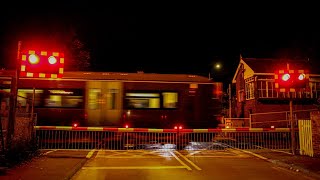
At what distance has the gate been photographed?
1306cm

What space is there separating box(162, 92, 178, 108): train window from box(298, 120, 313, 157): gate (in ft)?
20.7

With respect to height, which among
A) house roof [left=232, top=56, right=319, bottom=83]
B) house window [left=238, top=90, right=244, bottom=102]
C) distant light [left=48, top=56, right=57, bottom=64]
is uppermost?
house roof [left=232, top=56, right=319, bottom=83]

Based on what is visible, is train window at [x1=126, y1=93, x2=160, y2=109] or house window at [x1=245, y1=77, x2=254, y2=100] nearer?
train window at [x1=126, y1=93, x2=160, y2=109]

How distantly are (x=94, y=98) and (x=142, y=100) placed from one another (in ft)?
7.95

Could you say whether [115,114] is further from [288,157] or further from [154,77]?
[288,157]

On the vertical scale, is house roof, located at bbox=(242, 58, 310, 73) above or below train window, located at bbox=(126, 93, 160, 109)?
above

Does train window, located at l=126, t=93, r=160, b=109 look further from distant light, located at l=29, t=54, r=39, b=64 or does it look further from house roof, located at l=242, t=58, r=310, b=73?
house roof, located at l=242, t=58, r=310, b=73

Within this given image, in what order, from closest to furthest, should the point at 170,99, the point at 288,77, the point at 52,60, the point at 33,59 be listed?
1. the point at 33,59
2. the point at 52,60
3. the point at 288,77
4. the point at 170,99

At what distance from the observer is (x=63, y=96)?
56.5ft

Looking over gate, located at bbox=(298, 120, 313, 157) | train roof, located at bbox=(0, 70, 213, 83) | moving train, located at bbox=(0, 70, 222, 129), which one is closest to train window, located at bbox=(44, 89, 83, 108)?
moving train, located at bbox=(0, 70, 222, 129)

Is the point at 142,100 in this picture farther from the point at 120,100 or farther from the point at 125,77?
the point at 125,77

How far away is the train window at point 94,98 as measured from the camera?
56.2 ft

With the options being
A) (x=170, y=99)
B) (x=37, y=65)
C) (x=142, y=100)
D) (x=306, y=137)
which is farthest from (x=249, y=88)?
Answer: (x=37, y=65)

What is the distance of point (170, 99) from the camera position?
1772 cm
